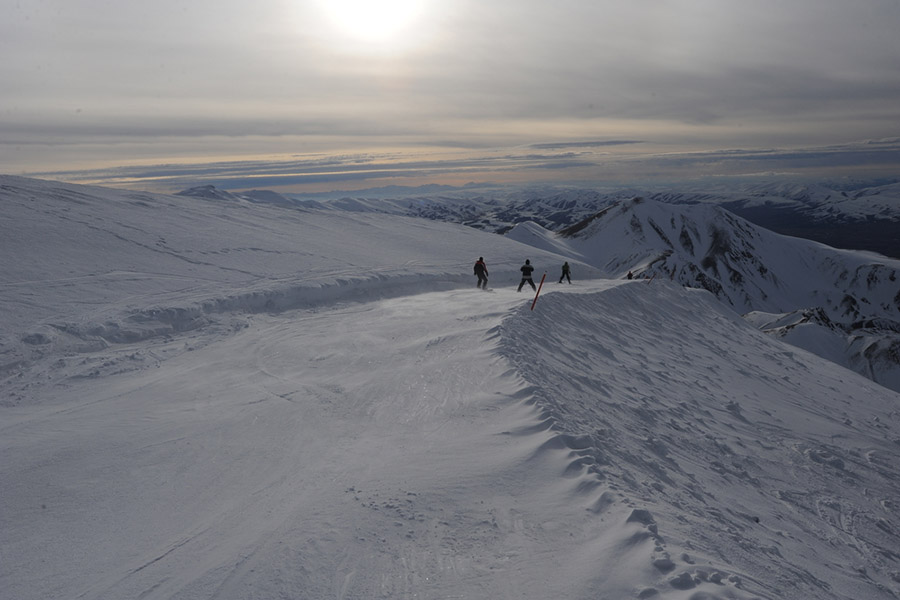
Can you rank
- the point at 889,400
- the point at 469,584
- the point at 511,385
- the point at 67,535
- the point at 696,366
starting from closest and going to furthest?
1. the point at 469,584
2. the point at 67,535
3. the point at 511,385
4. the point at 696,366
5. the point at 889,400

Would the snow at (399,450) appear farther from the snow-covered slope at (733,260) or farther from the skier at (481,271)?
the snow-covered slope at (733,260)

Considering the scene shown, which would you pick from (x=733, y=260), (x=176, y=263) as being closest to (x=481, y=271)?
(x=176, y=263)

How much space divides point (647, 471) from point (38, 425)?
33.7ft

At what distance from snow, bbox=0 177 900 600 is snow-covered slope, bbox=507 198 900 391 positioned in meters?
110

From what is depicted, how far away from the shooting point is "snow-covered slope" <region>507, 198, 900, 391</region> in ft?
480

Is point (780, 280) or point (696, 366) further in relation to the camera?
point (780, 280)

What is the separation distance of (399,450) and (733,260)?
18508cm

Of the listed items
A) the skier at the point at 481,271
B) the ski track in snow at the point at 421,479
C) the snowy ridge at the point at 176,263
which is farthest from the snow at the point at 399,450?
the skier at the point at 481,271

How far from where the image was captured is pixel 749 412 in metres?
15.1

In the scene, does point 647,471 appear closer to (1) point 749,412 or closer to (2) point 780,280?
(1) point 749,412

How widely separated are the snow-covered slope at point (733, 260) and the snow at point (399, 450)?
362 feet

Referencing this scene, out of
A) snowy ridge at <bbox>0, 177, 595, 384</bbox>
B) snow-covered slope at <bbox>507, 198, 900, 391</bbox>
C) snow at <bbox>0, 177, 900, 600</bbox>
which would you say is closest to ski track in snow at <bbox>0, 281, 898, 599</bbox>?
snow at <bbox>0, 177, 900, 600</bbox>

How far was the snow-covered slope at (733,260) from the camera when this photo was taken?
480 feet

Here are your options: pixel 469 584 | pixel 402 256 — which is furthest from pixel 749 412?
pixel 402 256
